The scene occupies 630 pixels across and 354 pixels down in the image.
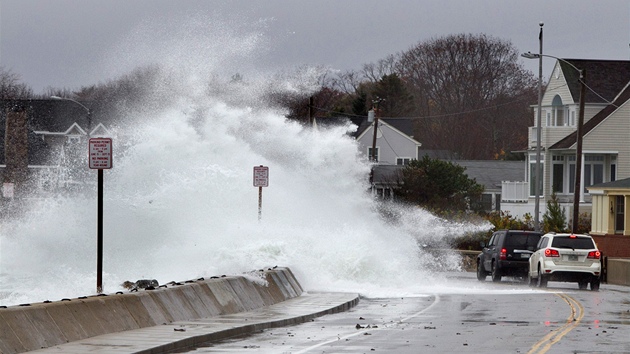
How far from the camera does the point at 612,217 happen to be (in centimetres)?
5159

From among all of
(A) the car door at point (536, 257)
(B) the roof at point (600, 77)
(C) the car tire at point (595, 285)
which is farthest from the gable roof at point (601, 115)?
(C) the car tire at point (595, 285)

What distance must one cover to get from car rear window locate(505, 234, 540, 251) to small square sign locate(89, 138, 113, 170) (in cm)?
1960

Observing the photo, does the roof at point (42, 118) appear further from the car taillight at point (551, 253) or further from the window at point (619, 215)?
the car taillight at point (551, 253)

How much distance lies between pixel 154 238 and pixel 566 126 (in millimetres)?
37149

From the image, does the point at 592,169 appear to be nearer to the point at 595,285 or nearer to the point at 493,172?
the point at 493,172

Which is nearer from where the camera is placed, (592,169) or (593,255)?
(593,255)

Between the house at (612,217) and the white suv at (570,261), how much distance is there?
16642 mm

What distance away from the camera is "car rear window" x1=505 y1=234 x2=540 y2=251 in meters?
37.7

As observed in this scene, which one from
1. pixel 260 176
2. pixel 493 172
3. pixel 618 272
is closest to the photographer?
pixel 260 176

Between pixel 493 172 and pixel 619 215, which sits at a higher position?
pixel 493 172

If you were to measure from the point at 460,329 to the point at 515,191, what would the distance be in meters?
50.5

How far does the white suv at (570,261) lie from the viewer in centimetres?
3312

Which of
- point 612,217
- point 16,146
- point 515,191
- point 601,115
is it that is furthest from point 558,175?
point 16,146

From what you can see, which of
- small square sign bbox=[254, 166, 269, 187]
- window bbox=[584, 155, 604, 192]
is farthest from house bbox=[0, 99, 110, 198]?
small square sign bbox=[254, 166, 269, 187]
